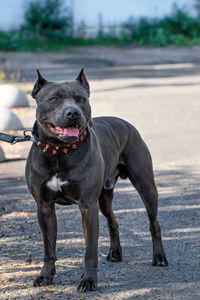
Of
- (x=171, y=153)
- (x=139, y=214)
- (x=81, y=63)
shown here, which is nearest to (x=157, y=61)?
(x=81, y=63)

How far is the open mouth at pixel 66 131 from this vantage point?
4.89m

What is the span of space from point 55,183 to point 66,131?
0.45 m

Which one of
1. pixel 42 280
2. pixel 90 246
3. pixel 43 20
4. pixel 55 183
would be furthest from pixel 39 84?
pixel 43 20

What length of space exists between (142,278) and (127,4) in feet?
110

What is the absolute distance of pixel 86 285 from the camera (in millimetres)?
5047

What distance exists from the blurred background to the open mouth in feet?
4.06

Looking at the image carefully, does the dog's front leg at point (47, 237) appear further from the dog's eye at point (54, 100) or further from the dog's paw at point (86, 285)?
the dog's eye at point (54, 100)

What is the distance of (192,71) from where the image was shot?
24719mm

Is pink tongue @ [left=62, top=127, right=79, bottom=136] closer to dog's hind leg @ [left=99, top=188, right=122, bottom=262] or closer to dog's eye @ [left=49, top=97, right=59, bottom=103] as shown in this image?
dog's eye @ [left=49, top=97, right=59, bottom=103]

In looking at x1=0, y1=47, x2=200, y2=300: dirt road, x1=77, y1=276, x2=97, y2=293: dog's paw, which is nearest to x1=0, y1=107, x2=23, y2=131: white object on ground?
x1=0, y1=47, x2=200, y2=300: dirt road

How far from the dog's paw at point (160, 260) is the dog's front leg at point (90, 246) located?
94 cm

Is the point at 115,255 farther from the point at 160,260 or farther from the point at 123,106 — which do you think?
the point at 123,106

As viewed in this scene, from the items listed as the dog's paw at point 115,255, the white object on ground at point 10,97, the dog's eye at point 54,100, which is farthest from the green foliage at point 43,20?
the dog's eye at point 54,100

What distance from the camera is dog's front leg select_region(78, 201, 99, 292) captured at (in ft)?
16.6
